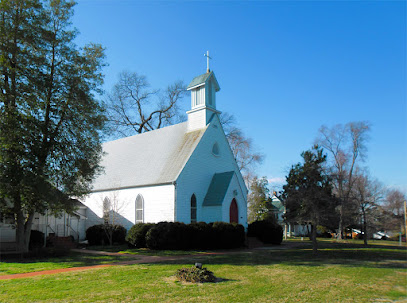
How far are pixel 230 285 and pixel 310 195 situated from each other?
12488 mm

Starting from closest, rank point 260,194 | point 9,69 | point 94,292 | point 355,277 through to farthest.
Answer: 1. point 94,292
2. point 355,277
3. point 9,69
4. point 260,194

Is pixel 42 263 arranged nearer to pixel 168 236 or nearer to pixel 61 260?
pixel 61 260

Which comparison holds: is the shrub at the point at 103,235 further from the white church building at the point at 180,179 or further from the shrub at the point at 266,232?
the shrub at the point at 266,232

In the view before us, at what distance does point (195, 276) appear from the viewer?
10.9 m

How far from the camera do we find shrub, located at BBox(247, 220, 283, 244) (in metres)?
26.0

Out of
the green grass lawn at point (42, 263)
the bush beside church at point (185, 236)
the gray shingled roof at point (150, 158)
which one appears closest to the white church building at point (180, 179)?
the gray shingled roof at point (150, 158)

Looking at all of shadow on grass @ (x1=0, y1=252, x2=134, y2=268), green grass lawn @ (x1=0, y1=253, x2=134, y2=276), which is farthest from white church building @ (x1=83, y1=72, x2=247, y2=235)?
green grass lawn @ (x1=0, y1=253, x2=134, y2=276)

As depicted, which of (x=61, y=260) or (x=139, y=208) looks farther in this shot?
(x=139, y=208)

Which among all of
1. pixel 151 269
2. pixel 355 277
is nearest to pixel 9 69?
pixel 151 269

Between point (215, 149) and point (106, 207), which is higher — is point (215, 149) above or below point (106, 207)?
above

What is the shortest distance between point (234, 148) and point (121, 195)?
21.5 m

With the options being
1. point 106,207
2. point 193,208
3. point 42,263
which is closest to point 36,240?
point 106,207

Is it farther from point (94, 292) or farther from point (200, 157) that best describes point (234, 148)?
point (94, 292)

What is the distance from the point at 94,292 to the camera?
30.5 ft
